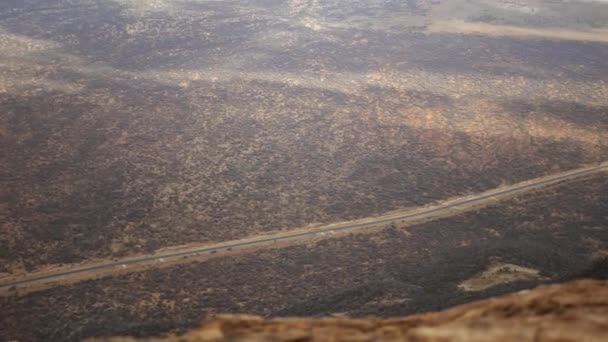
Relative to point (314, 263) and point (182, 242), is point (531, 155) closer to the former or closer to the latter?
point (314, 263)

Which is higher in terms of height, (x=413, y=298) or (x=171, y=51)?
(x=171, y=51)

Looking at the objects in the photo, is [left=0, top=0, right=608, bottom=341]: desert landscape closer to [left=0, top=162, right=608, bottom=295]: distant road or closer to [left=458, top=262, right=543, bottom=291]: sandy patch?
[left=458, top=262, right=543, bottom=291]: sandy patch

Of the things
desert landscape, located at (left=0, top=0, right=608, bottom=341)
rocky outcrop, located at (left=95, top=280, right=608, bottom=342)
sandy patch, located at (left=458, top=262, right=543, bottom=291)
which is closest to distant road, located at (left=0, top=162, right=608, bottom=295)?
desert landscape, located at (left=0, top=0, right=608, bottom=341)

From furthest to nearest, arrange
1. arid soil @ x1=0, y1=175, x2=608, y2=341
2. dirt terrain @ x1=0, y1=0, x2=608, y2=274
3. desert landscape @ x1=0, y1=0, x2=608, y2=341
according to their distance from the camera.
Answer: dirt terrain @ x1=0, y1=0, x2=608, y2=274
desert landscape @ x1=0, y1=0, x2=608, y2=341
arid soil @ x1=0, y1=175, x2=608, y2=341

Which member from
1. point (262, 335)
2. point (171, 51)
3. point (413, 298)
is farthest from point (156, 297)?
point (171, 51)

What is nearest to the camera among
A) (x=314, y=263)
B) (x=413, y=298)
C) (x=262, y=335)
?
(x=262, y=335)
